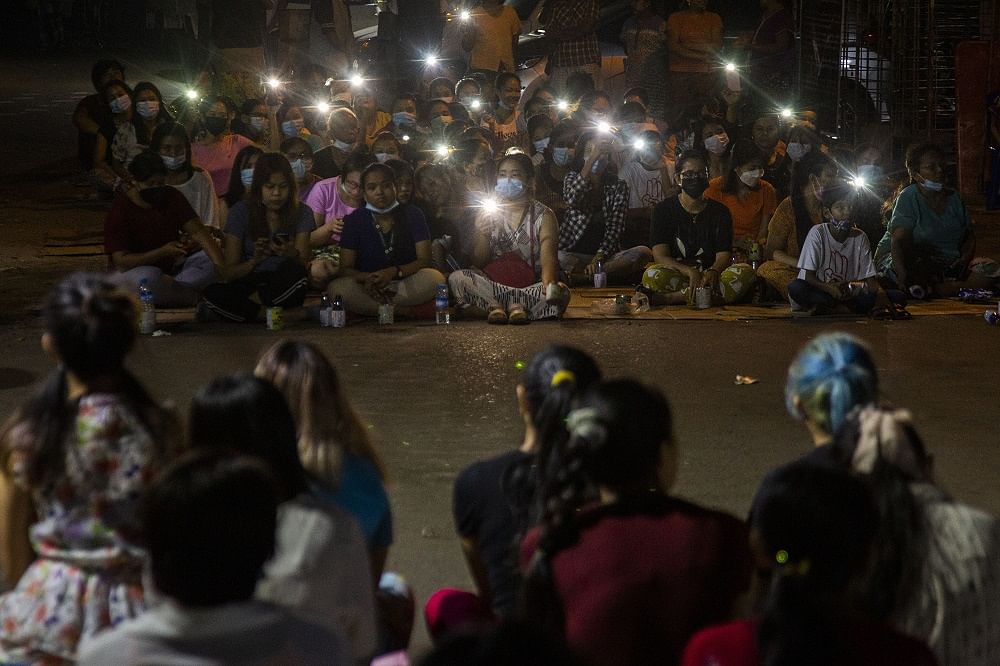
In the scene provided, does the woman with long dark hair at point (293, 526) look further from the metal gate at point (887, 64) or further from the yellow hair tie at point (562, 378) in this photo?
the metal gate at point (887, 64)

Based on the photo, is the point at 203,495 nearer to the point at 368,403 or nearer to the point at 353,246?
the point at 368,403

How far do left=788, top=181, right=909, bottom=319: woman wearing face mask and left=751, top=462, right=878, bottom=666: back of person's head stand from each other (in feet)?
26.8

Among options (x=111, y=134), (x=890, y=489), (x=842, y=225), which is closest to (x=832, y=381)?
(x=890, y=489)

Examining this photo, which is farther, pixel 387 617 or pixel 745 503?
pixel 745 503

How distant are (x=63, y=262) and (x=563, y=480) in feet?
35.6

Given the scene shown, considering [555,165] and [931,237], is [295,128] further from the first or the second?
[931,237]

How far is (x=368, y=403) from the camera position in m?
7.93

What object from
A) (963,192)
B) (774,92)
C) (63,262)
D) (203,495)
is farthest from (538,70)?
(203,495)

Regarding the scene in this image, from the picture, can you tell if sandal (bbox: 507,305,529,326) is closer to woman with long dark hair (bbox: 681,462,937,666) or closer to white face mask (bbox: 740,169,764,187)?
white face mask (bbox: 740,169,764,187)

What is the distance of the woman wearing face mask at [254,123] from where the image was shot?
13945 millimetres

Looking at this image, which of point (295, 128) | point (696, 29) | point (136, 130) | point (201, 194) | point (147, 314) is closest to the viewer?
point (147, 314)

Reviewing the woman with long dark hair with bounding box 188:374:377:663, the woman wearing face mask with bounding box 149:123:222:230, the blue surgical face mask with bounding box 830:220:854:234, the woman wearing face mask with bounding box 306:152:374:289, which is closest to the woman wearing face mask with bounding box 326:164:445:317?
the woman wearing face mask with bounding box 306:152:374:289

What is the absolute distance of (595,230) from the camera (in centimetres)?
1226

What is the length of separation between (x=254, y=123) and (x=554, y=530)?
37.6 feet
